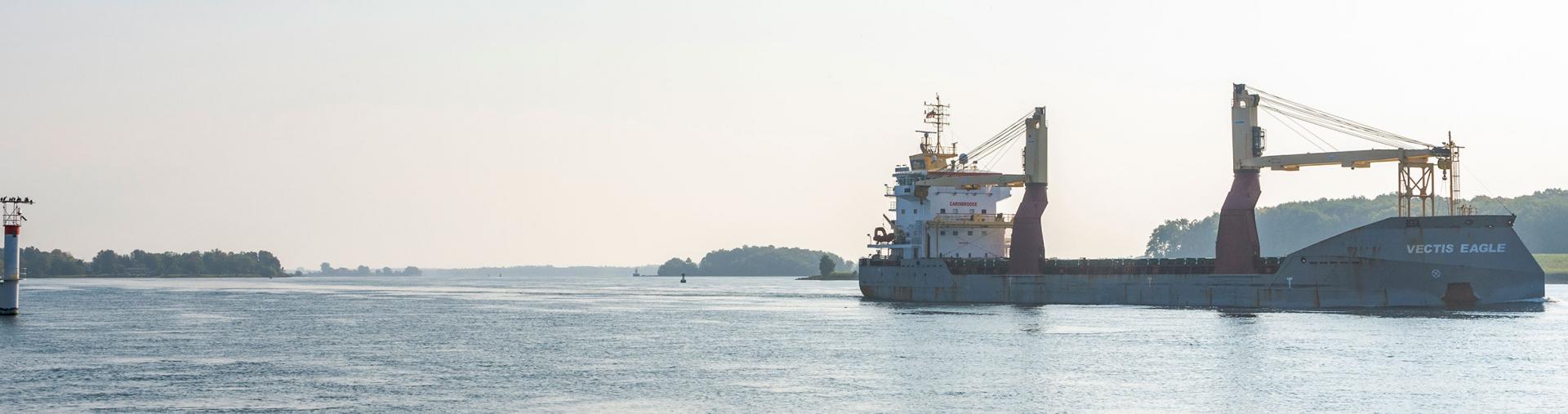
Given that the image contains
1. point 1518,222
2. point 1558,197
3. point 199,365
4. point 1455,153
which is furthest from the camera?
point 1558,197

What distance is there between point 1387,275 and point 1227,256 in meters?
7.77

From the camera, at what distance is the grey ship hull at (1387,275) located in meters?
52.5

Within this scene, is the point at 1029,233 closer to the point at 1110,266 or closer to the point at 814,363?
the point at 1110,266

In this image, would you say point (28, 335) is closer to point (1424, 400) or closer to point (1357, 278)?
point (1424, 400)

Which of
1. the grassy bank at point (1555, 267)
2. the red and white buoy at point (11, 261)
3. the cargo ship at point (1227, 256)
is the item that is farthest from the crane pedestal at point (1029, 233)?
the grassy bank at point (1555, 267)

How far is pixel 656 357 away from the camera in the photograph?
124 ft

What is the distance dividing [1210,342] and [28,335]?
39.6 metres

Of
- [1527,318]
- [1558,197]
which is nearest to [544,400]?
[1527,318]

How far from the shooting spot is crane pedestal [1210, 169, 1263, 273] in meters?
60.5

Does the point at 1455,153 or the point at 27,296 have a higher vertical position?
the point at 1455,153

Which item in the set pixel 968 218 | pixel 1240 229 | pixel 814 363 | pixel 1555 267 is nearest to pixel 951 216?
pixel 968 218

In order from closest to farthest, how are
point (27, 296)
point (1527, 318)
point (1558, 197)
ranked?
point (1527, 318) → point (27, 296) → point (1558, 197)

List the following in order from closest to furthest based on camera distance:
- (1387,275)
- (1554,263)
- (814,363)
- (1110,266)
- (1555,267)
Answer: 1. (814,363)
2. (1387,275)
3. (1110,266)
4. (1555,267)
5. (1554,263)

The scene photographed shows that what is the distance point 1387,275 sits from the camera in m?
54.7
